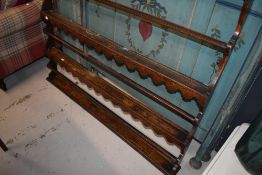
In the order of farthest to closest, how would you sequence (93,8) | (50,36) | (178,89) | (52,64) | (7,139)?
(52,64) → (50,36) → (93,8) → (7,139) → (178,89)

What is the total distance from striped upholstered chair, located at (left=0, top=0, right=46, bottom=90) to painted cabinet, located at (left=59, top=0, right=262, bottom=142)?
0.31m

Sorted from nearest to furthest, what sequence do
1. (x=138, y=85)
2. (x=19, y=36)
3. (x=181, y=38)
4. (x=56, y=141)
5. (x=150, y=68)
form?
(x=150, y=68) < (x=181, y=38) < (x=138, y=85) < (x=56, y=141) < (x=19, y=36)

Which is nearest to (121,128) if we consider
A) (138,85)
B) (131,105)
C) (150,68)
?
(131,105)

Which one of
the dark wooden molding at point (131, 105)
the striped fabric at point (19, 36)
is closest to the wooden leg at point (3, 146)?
the striped fabric at point (19, 36)

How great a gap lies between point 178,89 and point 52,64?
1409 mm

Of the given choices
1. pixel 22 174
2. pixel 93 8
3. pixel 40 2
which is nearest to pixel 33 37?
pixel 40 2

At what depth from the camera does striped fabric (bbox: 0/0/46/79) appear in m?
1.74

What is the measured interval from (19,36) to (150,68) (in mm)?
1267

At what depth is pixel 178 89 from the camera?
1232 millimetres

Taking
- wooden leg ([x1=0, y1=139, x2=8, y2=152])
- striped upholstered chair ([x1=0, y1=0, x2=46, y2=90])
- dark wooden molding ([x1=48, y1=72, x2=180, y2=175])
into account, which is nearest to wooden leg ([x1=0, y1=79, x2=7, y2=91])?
striped upholstered chair ([x1=0, y1=0, x2=46, y2=90])

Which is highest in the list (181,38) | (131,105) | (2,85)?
(181,38)

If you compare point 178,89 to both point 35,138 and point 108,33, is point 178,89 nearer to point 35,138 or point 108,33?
point 108,33

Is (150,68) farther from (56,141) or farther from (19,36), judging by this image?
(19,36)

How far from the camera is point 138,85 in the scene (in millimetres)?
1522
